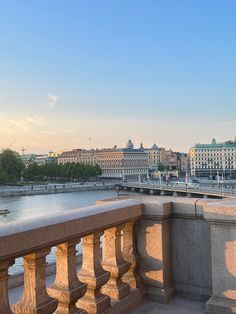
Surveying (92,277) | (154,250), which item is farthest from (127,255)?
(92,277)

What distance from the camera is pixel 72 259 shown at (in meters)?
3.51

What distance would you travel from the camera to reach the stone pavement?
174 inches

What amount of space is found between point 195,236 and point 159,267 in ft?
1.69

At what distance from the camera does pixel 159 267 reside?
4695mm

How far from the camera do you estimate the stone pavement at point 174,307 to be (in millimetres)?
4414

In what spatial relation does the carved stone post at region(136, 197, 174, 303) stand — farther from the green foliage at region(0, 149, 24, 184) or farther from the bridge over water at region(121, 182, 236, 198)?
the green foliage at region(0, 149, 24, 184)

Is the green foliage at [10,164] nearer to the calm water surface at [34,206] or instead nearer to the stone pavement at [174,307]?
the calm water surface at [34,206]

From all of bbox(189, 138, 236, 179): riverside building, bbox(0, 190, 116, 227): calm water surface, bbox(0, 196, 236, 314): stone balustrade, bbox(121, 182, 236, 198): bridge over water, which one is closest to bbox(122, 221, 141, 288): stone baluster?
bbox(0, 196, 236, 314): stone balustrade

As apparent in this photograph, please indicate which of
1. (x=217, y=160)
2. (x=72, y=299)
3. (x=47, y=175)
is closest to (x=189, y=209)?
(x=72, y=299)

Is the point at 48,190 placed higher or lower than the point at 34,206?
higher

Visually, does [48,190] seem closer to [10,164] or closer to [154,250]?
[10,164]

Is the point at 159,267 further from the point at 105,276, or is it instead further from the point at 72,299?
the point at 72,299

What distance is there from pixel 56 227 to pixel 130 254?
1.63m

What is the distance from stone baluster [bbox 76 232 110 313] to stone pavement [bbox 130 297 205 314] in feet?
2.33
